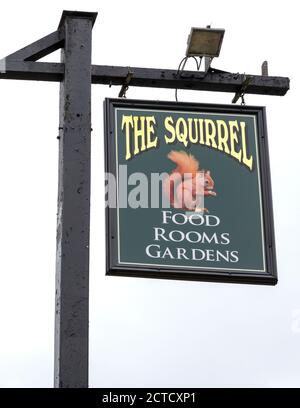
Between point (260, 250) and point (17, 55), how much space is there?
2.20m

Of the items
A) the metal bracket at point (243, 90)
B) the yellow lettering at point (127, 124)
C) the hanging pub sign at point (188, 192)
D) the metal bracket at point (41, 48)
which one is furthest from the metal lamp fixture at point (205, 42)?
the metal bracket at point (41, 48)

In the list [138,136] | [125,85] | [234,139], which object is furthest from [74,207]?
[234,139]

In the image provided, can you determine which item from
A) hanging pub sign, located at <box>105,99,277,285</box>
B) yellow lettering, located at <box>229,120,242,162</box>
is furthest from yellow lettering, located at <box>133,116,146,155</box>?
yellow lettering, located at <box>229,120,242,162</box>

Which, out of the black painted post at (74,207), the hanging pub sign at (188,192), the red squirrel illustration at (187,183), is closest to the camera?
the black painted post at (74,207)

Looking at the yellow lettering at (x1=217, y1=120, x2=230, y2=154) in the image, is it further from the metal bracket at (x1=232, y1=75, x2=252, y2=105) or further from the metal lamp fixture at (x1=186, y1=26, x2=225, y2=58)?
the metal lamp fixture at (x1=186, y1=26, x2=225, y2=58)

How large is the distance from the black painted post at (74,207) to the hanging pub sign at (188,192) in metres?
0.27

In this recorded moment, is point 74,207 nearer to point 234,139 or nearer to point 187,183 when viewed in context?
point 187,183

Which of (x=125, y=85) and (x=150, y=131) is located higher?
(x=125, y=85)

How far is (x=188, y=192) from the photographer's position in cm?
1512

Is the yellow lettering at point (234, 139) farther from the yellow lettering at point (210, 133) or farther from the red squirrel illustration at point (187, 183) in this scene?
the red squirrel illustration at point (187, 183)

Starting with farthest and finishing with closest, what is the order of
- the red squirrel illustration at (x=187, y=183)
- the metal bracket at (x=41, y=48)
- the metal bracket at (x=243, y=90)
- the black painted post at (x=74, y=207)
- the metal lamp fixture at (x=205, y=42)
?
1. the metal bracket at (x=243, y=90)
2. the metal lamp fixture at (x=205, y=42)
3. the metal bracket at (x=41, y=48)
4. the red squirrel illustration at (x=187, y=183)
5. the black painted post at (x=74, y=207)

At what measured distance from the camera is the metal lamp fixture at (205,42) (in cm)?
1544

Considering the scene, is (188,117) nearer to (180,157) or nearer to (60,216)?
(180,157)

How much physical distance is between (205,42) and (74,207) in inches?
68.6
